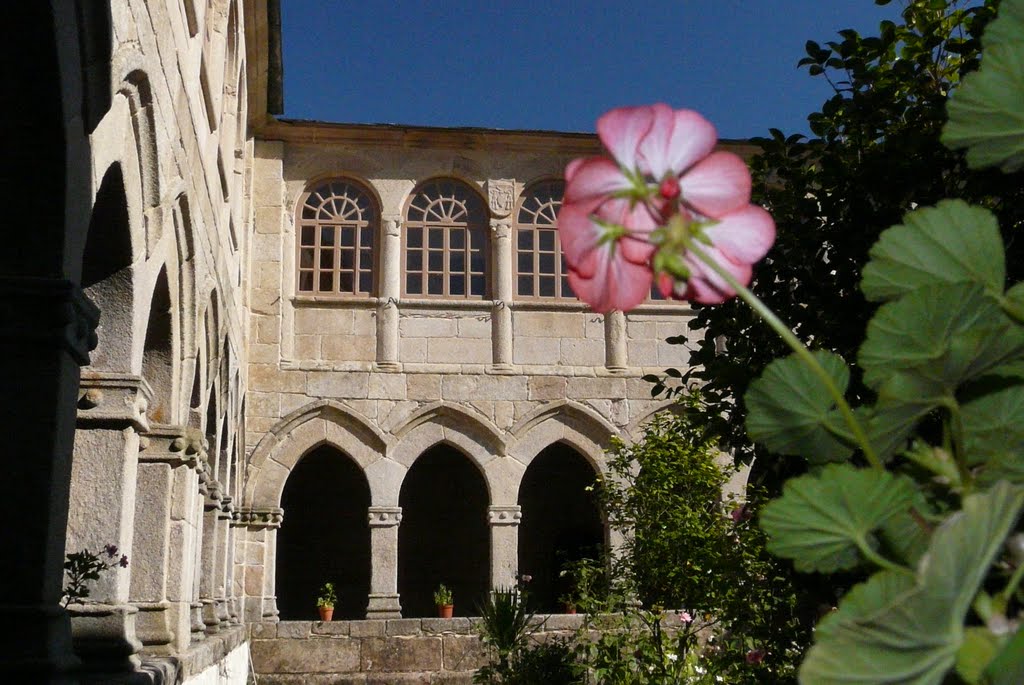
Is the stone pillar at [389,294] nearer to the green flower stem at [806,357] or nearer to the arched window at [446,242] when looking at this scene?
the arched window at [446,242]

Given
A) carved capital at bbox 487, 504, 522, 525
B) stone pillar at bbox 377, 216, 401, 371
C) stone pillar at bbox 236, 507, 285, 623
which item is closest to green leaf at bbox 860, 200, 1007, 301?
stone pillar at bbox 236, 507, 285, 623

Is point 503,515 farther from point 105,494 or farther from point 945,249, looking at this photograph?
point 945,249

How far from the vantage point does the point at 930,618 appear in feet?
1.90

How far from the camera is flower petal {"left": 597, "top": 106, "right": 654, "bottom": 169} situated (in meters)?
0.81

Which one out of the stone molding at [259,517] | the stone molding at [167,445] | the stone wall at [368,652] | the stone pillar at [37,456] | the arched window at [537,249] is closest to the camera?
the stone pillar at [37,456]

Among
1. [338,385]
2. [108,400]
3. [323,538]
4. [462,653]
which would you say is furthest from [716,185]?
[323,538]

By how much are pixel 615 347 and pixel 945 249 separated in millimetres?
12422

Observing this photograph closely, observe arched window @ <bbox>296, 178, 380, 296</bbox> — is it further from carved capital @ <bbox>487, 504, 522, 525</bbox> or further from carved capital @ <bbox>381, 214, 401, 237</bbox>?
carved capital @ <bbox>487, 504, 522, 525</bbox>

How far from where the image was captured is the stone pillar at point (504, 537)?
12.8 m

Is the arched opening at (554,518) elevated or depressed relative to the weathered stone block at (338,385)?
depressed

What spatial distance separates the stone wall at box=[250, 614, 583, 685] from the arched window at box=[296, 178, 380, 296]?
360cm

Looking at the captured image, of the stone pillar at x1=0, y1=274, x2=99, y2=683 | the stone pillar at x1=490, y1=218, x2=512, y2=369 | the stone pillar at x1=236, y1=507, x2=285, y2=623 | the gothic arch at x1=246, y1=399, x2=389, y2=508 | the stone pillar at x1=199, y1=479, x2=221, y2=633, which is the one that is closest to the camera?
the stone pillar at x1=0, y1=274, x2=99, y2=683

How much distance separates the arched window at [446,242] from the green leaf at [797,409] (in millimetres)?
12379

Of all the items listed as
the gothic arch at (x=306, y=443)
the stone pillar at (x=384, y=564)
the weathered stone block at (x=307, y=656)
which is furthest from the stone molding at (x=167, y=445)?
the stone pillar at (x=384, y=564)
